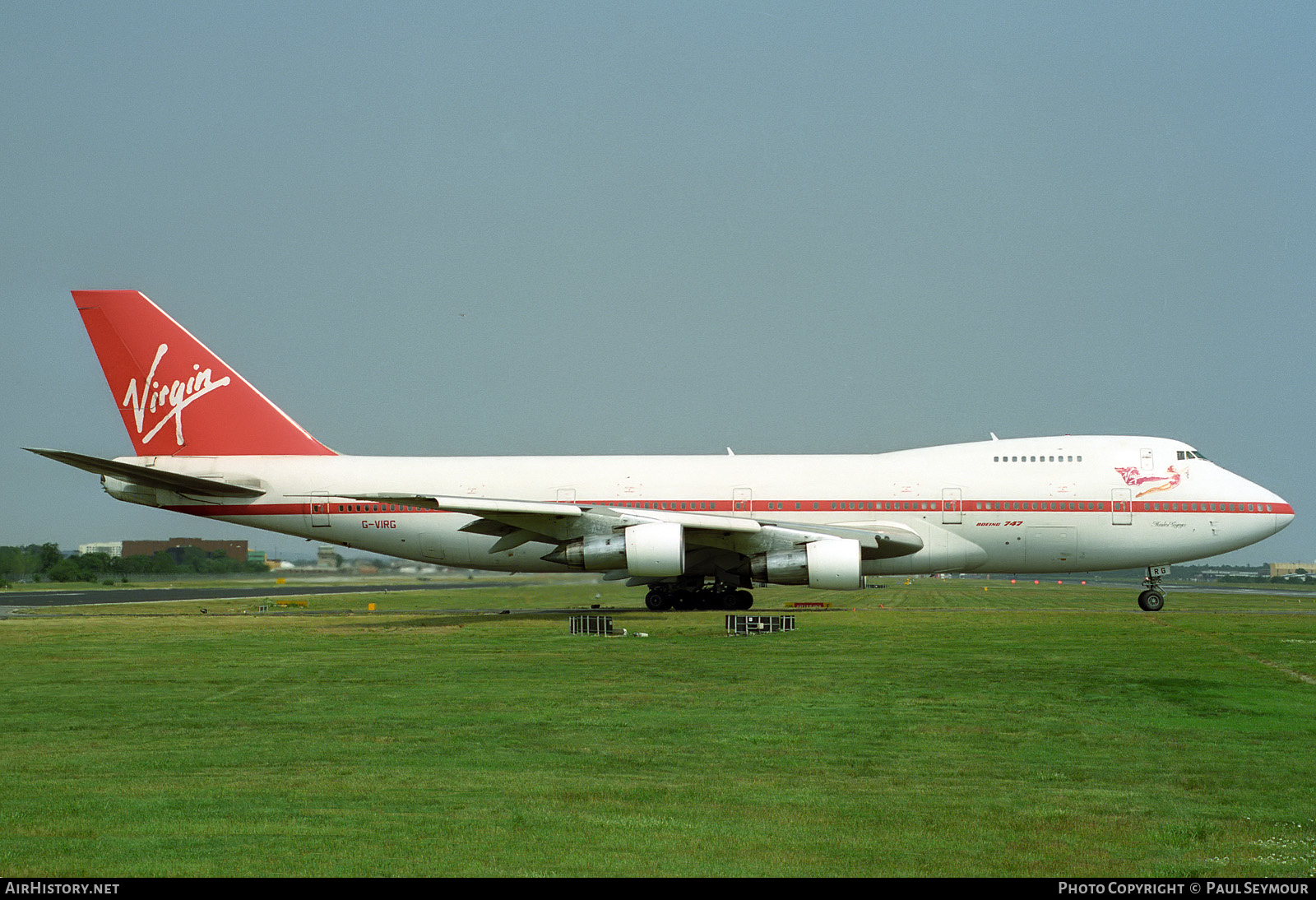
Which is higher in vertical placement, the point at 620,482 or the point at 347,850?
the point at 620,482

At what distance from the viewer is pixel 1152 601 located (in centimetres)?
3120

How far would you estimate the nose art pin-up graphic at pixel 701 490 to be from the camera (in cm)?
3031

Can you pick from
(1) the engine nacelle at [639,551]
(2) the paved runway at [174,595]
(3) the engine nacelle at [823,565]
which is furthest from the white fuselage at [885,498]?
(2) the paved runway at [174,595]

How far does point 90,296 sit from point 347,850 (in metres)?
28.6

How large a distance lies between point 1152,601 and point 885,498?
7.96 metres

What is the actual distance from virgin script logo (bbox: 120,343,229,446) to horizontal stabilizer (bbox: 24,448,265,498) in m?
1.43

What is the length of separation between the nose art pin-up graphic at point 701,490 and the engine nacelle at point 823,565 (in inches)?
69.2

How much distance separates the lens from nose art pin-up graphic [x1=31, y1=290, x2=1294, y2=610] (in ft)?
99.5

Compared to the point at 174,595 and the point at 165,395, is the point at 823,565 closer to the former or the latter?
the point at 165,395

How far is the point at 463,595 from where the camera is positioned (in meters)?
40.7

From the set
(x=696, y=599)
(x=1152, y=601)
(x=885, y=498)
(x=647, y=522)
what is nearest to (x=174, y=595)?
(x=696, y=599)

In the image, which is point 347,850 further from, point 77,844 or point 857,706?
A: point 857,706

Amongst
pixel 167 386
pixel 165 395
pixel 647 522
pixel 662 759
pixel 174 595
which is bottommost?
pixel 662 759

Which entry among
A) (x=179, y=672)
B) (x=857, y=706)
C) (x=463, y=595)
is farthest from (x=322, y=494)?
(x=857, y=706)
